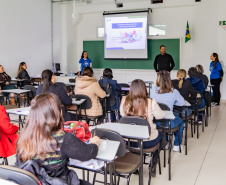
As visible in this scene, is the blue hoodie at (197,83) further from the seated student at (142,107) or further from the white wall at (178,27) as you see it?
the white wall at (178,27)

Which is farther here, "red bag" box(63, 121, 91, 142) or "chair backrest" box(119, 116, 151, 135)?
"chair backrest" box(119, 116, 151, 135)

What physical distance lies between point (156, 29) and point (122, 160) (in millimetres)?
8141

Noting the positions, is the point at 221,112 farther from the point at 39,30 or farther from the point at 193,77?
the point at 39,30

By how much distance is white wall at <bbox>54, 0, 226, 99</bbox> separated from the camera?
29.6 feet

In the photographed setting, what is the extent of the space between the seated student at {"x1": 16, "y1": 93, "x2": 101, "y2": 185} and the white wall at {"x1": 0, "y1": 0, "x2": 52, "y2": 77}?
25.3 ft

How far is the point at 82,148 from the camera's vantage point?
1.85 m

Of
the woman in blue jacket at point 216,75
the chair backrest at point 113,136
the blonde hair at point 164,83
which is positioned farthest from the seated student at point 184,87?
the woman in blue jacket at point 216,75

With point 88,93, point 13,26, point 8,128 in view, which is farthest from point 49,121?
point 13,26

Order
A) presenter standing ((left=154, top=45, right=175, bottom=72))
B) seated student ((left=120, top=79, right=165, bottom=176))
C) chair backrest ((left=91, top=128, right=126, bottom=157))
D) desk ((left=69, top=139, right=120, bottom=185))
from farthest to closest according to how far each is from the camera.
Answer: presenter standing ((left=154, top=45, right=175, bottom=72)) < seated student ((left=120, top=79, right=165, bottom=176)) < chair backrest ((left=91, top=128, right=126, bottom=157)) < desk ((left=69, top=139, right=120, bottom=185))

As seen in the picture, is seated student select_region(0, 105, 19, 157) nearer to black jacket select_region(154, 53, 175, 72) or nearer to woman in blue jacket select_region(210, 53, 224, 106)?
black jacket select_region(154, 53, 175, 72)

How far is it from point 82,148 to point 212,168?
2543 mm

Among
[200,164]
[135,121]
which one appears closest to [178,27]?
[200,164]

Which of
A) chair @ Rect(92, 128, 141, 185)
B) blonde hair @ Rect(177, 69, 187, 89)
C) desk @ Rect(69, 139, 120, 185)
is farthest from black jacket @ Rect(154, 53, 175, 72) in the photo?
A: desk @ Rect(69, 139, 120, 185)

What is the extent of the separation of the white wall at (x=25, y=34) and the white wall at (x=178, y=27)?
867 millimetres
